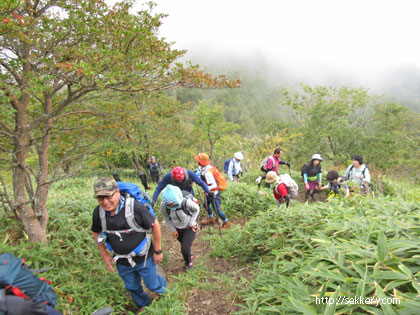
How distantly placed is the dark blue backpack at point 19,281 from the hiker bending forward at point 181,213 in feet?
5.57

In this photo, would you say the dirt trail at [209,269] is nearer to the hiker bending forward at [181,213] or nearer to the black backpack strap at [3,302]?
the hiker bending forward at [181,213]

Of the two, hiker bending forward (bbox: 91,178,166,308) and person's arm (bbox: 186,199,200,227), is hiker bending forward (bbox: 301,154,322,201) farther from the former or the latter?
hiker bending forward (bbox: 91,178,166,308)

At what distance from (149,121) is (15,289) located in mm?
10367

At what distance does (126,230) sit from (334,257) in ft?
7.17

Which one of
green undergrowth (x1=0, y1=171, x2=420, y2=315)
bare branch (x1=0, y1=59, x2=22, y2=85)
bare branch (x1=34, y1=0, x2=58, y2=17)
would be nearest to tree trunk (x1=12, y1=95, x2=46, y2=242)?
green undergrowth (x1=0, y1=171, x2=420, y2=315)

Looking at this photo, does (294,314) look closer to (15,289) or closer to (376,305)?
(376,305)

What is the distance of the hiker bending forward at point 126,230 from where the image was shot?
7.57 ft

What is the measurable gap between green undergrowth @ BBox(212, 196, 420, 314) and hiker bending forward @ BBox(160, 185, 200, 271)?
0.92m

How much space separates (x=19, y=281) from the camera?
150 cm

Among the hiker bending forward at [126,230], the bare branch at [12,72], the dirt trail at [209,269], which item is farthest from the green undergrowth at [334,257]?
the bare branch at [12,72]

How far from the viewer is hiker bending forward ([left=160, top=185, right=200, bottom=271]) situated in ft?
10.4

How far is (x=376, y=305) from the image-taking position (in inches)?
59.7

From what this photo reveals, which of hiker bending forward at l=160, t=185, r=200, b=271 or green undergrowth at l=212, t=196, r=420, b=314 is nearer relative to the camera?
green undergrowth at l=212, t=196, r=420, b=314

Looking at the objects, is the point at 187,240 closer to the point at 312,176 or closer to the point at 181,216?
the point at 181,216
